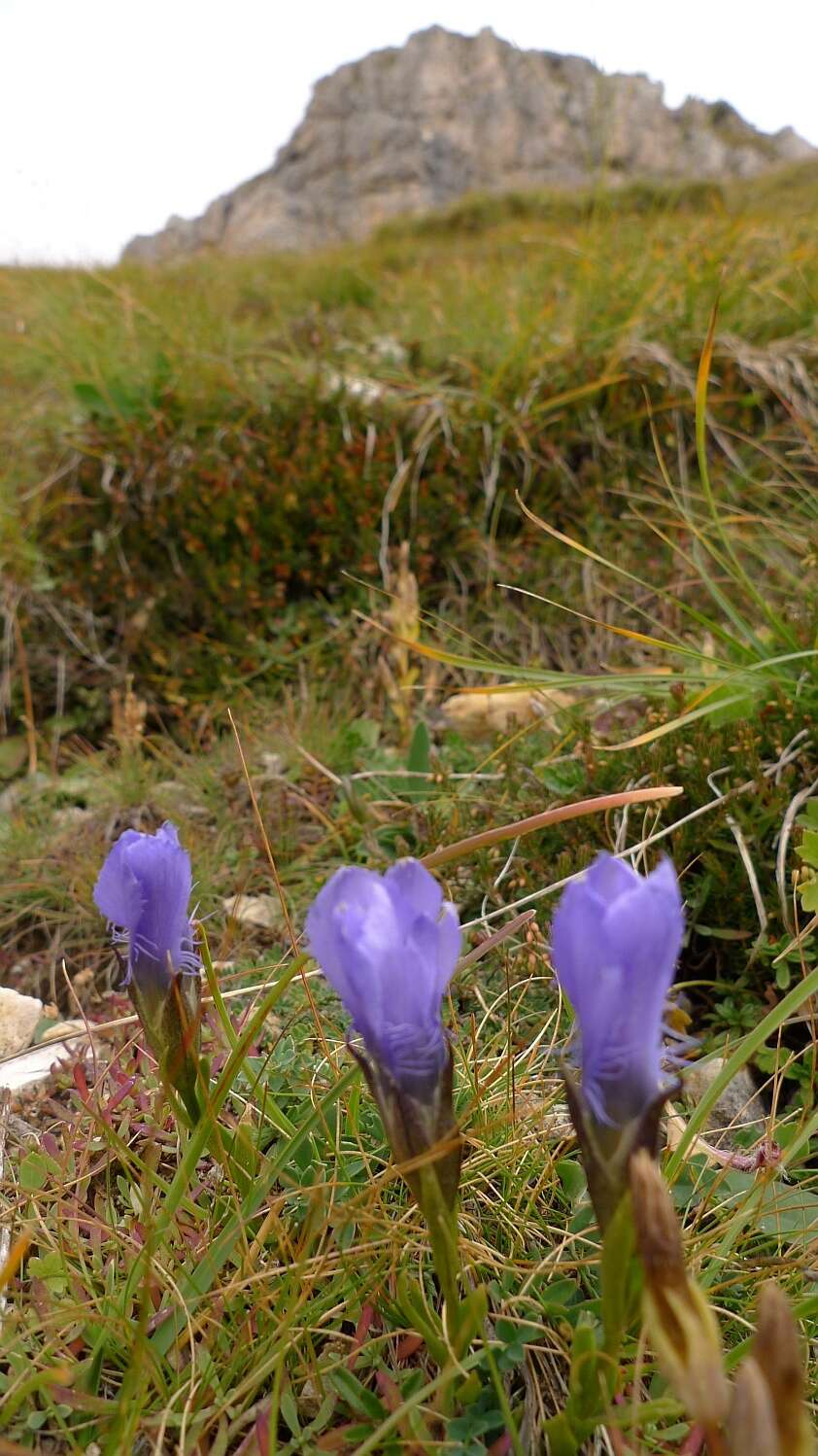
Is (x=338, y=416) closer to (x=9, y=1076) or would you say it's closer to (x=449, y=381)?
(x=449, y=381)

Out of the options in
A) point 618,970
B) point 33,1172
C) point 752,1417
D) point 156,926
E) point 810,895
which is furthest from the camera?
point 810,895

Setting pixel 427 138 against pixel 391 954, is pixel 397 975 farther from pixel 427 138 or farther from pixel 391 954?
pixel 427 138

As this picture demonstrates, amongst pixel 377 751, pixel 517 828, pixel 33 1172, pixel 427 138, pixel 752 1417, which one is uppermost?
pixel 427 138

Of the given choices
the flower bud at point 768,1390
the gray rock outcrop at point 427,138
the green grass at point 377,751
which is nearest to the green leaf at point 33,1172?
the green grass at point 377,751

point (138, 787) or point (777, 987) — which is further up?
point (138, 787)

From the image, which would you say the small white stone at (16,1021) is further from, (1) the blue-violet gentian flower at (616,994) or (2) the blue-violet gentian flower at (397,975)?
(1) the blue-violet gentian flower at (616,994)

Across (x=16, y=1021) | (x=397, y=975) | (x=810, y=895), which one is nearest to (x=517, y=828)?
(x=397, y=975)

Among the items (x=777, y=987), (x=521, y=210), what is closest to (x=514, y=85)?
(x=521, y=210)
